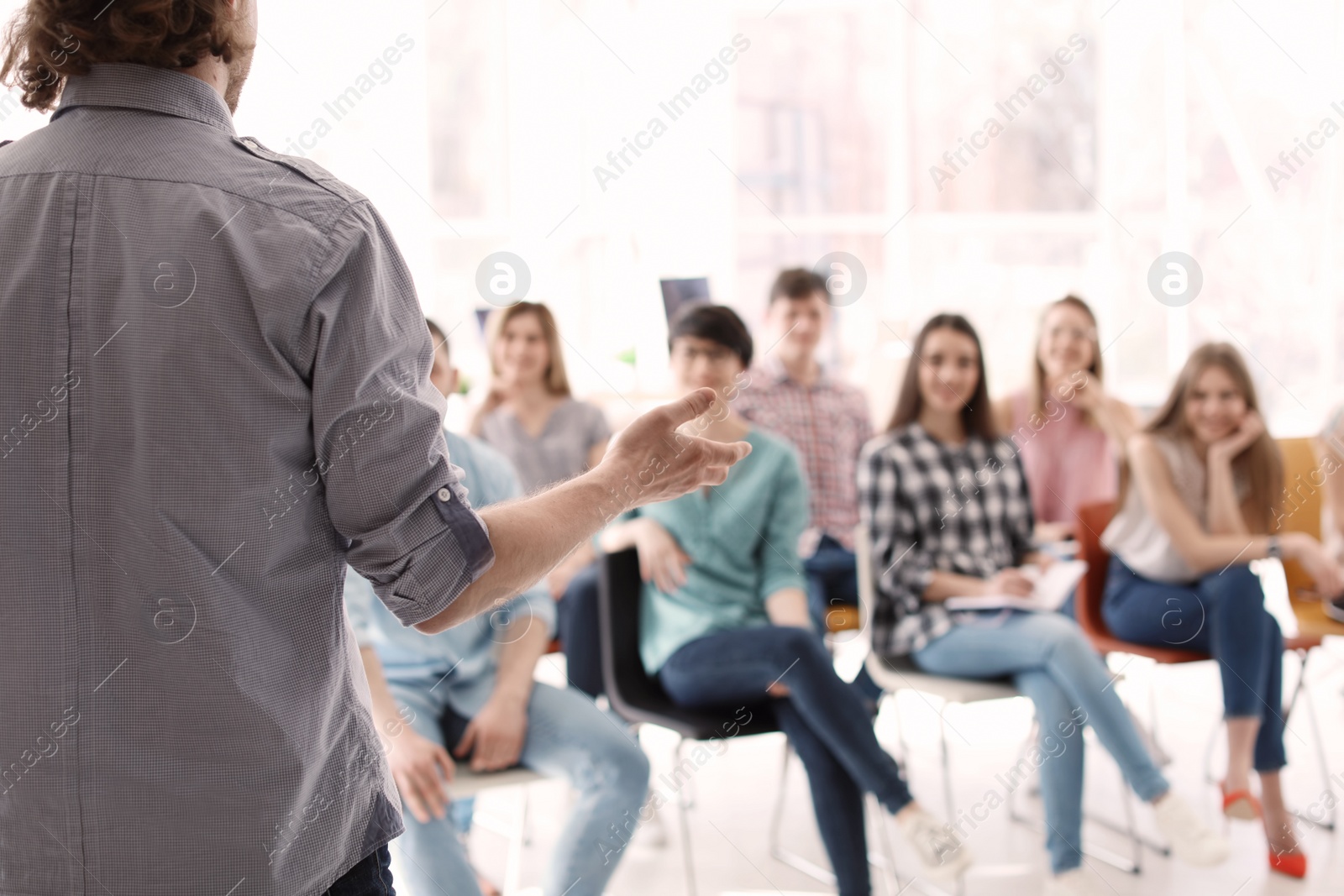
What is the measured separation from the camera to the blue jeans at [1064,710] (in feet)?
8.23

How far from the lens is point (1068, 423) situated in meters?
3.54

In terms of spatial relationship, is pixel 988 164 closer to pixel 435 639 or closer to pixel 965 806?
pixel 965 806

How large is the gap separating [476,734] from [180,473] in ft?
4.61

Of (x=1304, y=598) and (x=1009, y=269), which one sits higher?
(x=1009, y=269)

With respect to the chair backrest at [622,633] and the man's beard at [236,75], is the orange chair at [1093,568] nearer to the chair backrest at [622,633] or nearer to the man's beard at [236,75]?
the chair backrest at [622,633]

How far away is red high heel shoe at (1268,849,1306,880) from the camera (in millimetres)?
2574

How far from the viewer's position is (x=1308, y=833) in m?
2.83

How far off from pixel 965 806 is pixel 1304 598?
1.11 meters

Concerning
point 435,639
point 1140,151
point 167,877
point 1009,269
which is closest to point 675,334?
point 435,639

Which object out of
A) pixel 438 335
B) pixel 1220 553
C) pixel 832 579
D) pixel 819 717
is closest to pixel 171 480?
pixel 438 335
